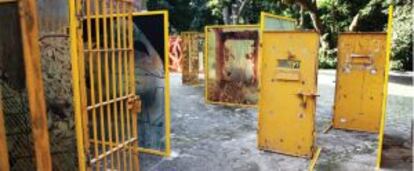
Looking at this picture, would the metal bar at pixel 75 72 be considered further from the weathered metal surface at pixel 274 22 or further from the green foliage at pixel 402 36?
the green foliage at pixel 402 36

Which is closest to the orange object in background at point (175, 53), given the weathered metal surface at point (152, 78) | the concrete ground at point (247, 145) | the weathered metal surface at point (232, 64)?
the weathered metal surface at point (232, 64)

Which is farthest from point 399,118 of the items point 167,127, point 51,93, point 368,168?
point 51,93

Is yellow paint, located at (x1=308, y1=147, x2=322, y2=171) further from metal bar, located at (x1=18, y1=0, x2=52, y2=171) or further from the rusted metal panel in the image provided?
metal bar, located at (x1=18, y1=0, x2=52, y2=171)

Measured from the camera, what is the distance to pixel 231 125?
674 cm

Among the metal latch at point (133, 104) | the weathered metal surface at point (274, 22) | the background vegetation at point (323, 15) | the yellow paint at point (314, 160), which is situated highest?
the background vegetation at point (323, 15)

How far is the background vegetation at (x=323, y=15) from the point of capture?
14164mm

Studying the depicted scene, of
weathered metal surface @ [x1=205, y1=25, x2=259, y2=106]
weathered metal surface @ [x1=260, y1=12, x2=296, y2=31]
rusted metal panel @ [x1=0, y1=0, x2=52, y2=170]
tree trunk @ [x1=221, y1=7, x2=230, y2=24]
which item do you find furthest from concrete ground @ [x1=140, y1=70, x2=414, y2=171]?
tree trunk @ [x1=221, y1=7, x2=230, y2=24]

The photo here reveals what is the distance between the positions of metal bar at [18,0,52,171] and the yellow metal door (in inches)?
199

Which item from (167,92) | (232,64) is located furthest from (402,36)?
(167,92)

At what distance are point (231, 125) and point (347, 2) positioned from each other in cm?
1329

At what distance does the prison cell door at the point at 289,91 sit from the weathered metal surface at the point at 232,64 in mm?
3068

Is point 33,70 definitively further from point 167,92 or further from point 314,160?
point 314,160

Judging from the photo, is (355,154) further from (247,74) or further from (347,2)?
(347,2)

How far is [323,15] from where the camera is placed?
19109mm
